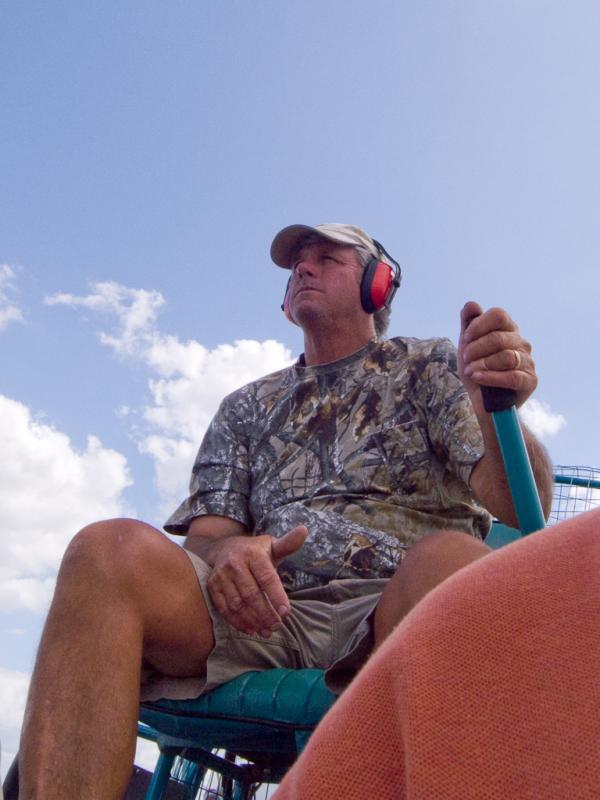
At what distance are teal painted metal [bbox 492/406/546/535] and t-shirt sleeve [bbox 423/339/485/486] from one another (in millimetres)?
409

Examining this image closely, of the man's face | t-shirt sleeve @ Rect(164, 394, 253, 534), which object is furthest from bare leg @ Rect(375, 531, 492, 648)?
the man's face

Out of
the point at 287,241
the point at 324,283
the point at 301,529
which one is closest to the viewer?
the point at 301,529

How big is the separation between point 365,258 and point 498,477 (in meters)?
1.12

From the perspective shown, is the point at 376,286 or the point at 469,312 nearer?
the point at 469,312

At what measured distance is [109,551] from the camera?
4.86 ft

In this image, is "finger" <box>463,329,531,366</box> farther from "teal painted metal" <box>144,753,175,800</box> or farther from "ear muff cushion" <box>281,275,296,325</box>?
"teal painted metal" <box>144,753,175,800</box>

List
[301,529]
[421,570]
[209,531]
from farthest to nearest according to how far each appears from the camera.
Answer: [209,531] → [301,529] → [421,570]

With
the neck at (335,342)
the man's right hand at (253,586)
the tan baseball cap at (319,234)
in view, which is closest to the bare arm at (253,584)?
the man's right hand at (253,586)

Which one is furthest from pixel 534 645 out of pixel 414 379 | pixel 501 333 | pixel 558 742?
pixel 414 379

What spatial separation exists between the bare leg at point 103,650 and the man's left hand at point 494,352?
26.4 inches

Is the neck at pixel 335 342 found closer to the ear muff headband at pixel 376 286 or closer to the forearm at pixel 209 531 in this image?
the ear muff headband at pixel 376 286

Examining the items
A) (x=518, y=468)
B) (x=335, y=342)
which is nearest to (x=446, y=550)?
(x=518, y=468)

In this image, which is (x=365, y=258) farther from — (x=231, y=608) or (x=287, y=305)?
(x=231, y=608)

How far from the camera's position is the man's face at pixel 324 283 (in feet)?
8.20
